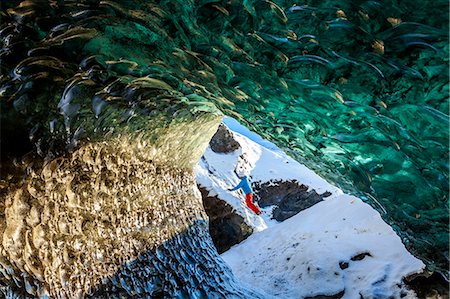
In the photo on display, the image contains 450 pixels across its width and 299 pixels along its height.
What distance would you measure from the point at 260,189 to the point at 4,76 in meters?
7.58

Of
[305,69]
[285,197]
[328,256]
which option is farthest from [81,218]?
[285,197]

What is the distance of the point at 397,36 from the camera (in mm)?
1076

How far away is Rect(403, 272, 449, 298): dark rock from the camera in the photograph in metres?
2.32

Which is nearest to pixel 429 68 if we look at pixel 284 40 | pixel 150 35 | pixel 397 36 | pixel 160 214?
pixel 397 36

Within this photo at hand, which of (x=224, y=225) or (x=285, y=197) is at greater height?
(x=224, y=225)

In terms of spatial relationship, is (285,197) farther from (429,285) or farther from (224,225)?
(429,285)

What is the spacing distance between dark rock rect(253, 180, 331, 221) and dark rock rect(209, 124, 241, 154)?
1161mm

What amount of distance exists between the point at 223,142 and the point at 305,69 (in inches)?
279

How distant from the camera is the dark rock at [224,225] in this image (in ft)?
19.5

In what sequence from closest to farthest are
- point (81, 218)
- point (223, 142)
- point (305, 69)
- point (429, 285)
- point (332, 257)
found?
point (305, 69) → point (81, 218) → point (429, 285) → point (332, 257) → point (223, 142)

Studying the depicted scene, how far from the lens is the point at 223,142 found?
840cm

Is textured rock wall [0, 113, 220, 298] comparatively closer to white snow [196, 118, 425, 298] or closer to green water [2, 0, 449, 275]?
green water [2, 0, 449, 275]

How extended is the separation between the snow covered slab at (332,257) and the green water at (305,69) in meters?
0.94

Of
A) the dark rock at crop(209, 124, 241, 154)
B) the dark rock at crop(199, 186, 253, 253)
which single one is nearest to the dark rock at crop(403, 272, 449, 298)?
the dark rock at crop(199, 186, 253, 253)
